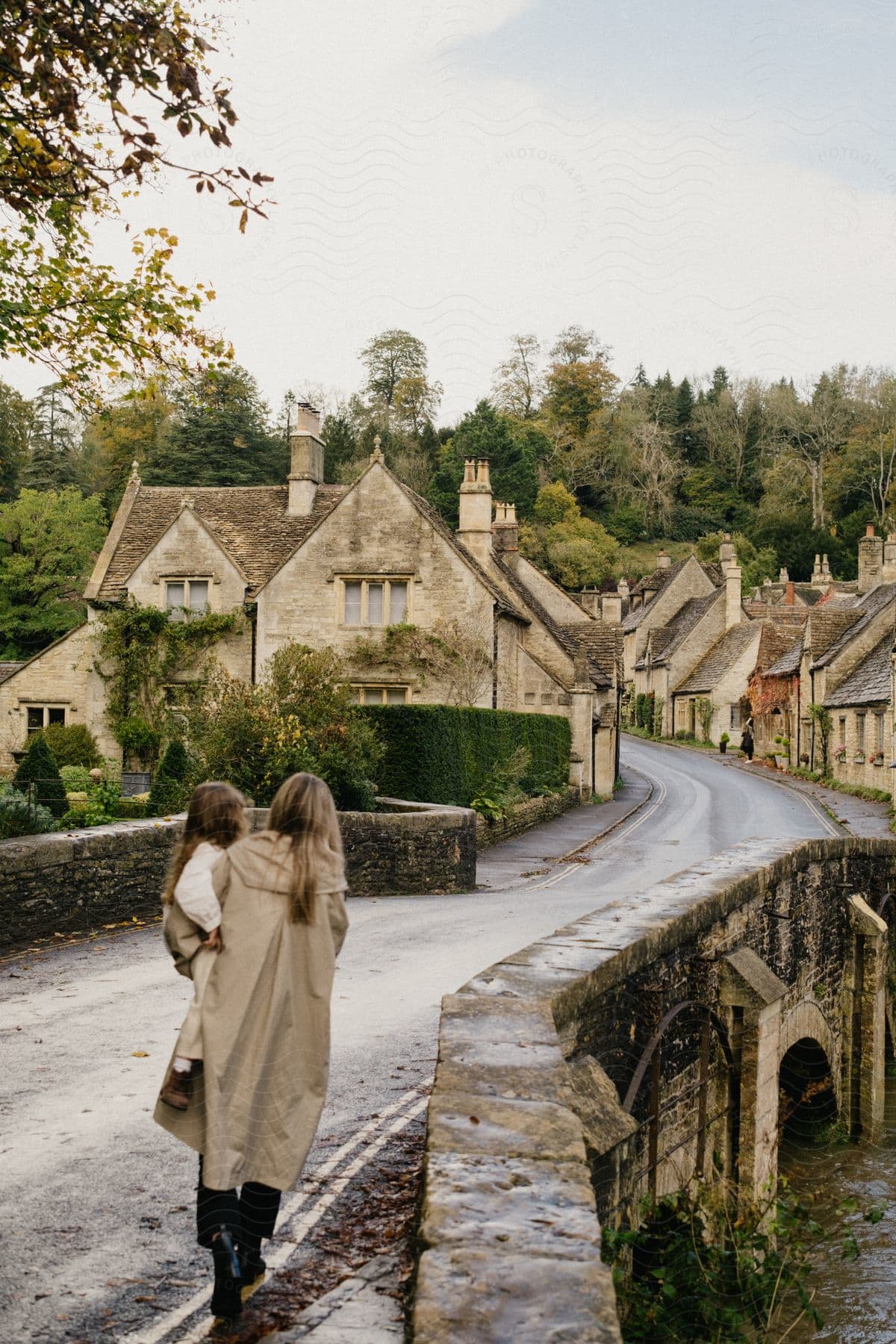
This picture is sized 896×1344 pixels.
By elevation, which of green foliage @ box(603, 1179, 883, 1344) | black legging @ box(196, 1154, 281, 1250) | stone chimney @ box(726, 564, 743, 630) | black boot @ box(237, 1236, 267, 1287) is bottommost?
green foliage @ box(603, 1179, 883, 1344)

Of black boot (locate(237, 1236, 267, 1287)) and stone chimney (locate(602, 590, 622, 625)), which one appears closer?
black boot (locate(237, 1236, 267, 1287))

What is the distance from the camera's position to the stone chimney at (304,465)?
35344 mm

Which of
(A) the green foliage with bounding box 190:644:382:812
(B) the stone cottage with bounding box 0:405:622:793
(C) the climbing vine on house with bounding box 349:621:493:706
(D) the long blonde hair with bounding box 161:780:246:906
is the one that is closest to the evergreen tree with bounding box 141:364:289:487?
(B) the stone cottage with bounding box 0:405:622:793

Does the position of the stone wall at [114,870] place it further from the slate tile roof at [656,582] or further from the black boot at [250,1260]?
the slate tile roof at [656,582]

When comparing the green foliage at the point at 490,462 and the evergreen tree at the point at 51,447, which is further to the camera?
the green foliage at the point at 490,462

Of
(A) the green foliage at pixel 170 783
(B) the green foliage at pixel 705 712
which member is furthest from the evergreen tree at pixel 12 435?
(A) the green foliage at pixel 170 783

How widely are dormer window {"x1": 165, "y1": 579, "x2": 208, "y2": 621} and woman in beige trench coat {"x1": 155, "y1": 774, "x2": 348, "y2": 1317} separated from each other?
1118 inches

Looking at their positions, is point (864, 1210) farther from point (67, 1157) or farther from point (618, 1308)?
point (67, 1157)

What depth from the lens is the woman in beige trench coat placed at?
4516 mm

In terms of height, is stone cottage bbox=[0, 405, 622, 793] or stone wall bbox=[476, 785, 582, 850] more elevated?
stone cottage bbox=[0, 405, 622, 793]

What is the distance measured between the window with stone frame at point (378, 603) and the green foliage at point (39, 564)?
24928 millimetres

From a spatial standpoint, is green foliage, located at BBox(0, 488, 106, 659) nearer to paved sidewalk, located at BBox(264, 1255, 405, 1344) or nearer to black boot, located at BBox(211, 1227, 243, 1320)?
paved sidewalk, located at BBox(264, 1255, 405, 1344)

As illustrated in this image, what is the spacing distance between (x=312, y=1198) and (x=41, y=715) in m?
29.6

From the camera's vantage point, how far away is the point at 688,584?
78.0m
